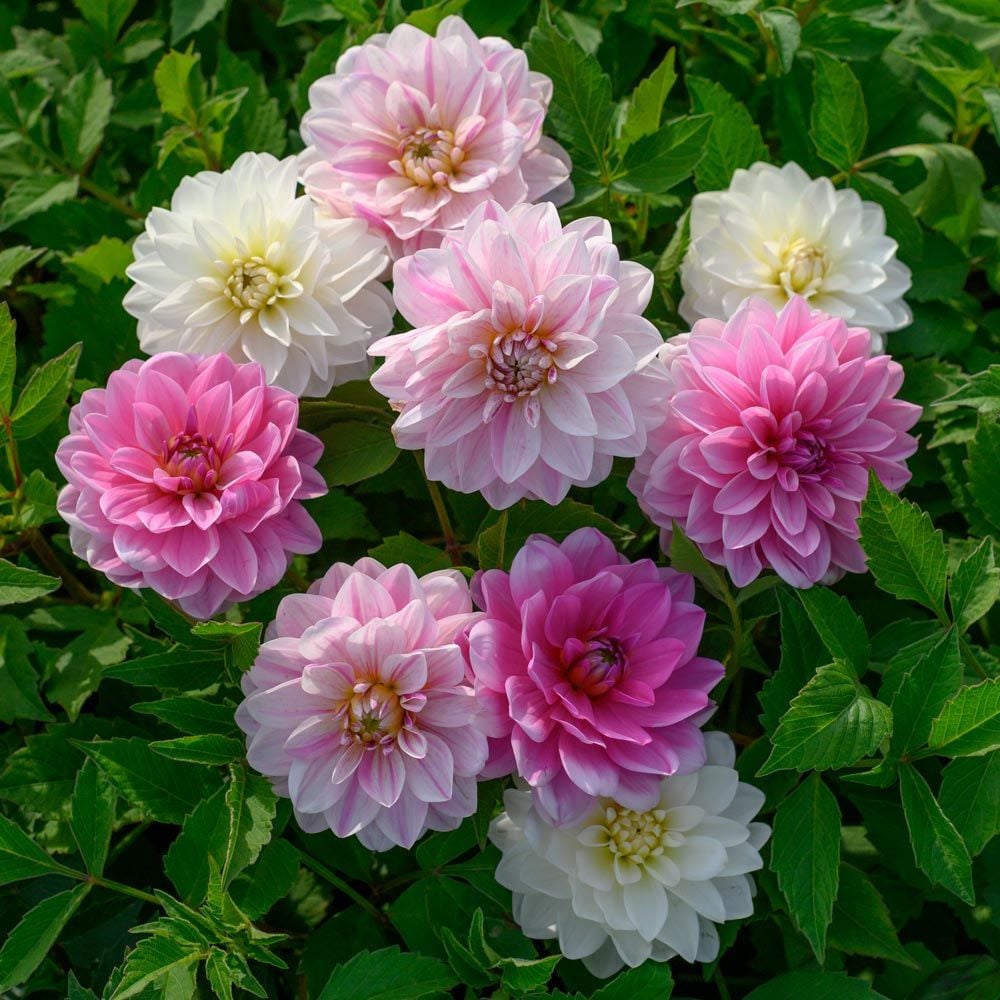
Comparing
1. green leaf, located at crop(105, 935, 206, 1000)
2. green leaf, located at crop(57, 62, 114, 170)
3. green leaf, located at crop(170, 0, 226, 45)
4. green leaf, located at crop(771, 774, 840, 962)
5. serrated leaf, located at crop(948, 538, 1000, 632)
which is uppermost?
green leaf, located at crop(170, 0, 226, 45)

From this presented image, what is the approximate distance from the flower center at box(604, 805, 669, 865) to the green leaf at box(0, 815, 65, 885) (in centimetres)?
56

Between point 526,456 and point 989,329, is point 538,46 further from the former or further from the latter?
point 989,329

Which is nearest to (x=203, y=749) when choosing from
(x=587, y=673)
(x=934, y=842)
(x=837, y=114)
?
(x=587, y=673)

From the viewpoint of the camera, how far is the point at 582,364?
1.06 meters

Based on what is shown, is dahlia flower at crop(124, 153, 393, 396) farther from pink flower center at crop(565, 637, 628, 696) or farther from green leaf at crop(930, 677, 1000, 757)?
green leaf at crop(930, 677, 1000, 757)

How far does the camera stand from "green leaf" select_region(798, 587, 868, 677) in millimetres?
1104

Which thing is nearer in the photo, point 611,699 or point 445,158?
point 611,699

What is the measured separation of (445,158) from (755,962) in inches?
38.7

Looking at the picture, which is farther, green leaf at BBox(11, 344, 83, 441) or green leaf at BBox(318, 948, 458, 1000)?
green leaf at BBox(11, 344, 83, 441)

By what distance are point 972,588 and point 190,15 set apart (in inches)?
53.8

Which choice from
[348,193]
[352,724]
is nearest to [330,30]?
[348,193]

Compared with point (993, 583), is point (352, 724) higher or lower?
lower

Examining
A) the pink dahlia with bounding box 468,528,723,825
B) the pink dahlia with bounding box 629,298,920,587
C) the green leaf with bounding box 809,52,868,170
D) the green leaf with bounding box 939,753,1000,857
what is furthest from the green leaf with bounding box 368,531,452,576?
the green leaf with bounding box 809,52,868,170

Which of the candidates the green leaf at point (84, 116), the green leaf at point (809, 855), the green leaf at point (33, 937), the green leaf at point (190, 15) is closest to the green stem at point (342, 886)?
the green leaf at point (33, 937)
